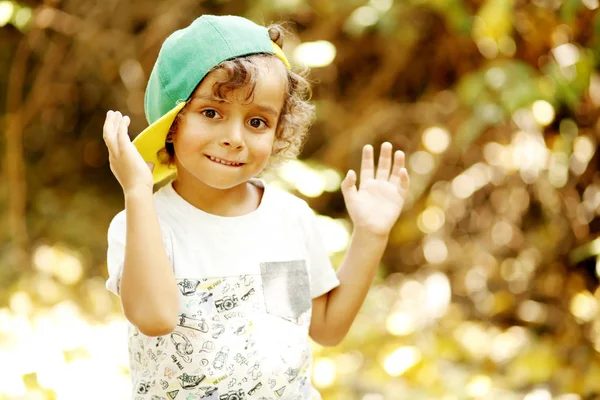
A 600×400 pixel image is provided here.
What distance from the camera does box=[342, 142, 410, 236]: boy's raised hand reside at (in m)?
1.57

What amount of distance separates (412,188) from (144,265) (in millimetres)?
2480

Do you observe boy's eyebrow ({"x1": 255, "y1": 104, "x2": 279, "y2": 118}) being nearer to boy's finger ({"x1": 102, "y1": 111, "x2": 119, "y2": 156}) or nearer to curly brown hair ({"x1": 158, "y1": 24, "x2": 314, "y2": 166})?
curly brown hair ({"x1": 158, "y1": 24, "x2": 314, "y2": 166})

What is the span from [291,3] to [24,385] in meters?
1.78

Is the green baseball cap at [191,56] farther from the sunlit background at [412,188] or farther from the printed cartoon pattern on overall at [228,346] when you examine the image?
the sunlit background at [412,188]

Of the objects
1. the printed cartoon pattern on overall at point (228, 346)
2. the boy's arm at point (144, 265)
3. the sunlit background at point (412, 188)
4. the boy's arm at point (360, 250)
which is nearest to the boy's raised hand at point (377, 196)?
the boy's arm at point (360, 250)

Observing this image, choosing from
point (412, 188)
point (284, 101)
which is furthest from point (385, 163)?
point (412, 188)

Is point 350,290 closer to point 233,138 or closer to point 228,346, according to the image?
point 228,346

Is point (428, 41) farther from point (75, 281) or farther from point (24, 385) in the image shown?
point (24, 385)

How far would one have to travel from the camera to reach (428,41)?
3.69 metres

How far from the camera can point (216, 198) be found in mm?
1427

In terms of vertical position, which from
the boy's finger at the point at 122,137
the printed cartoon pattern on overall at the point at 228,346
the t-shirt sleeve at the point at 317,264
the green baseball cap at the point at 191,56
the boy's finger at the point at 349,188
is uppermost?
the green baseball cap at the point at 191,56

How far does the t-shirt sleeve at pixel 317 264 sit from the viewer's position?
60.3 inches

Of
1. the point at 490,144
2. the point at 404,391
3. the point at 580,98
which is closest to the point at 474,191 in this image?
the point at 490,144

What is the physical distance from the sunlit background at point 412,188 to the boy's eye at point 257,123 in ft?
5.17
